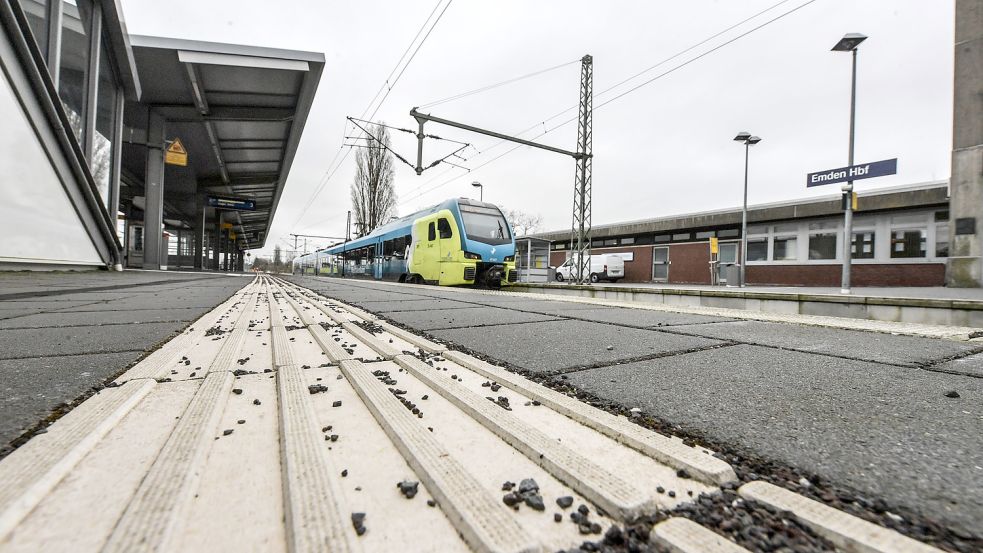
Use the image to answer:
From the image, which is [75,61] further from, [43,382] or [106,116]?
[43,382]

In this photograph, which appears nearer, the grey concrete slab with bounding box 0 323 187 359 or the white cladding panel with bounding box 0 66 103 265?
the grey concrete slab with bounding box 0 323 187 359

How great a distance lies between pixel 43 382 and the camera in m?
1.29

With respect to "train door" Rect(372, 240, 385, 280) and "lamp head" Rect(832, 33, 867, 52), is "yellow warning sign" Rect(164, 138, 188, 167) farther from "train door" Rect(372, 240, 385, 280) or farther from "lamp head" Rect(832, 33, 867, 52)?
"lamp head" Rect(832, 33, 867, 52)

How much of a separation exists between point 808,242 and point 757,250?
2135 millimetres

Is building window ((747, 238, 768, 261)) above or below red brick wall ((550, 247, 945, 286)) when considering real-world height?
above

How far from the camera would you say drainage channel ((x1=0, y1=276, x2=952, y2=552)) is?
2.05 feet

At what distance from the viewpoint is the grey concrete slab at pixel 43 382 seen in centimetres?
99

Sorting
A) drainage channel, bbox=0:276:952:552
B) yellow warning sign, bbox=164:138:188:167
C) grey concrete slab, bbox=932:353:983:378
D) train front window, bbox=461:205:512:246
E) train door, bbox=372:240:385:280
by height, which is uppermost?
yellow warning sign, bbox=164:138:188:167

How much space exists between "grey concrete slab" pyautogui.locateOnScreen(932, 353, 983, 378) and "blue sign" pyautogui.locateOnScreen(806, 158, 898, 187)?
824cm

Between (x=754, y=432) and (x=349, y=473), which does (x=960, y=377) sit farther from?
(x=349, y=473)

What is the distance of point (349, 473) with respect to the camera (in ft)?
2.67

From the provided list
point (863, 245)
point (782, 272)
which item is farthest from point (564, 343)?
point (782, 272)

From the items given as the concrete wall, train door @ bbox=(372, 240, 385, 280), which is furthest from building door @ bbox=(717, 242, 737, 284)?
train door @ bbox=(372, 240, 385, 280)

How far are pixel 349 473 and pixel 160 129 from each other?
18922mm
